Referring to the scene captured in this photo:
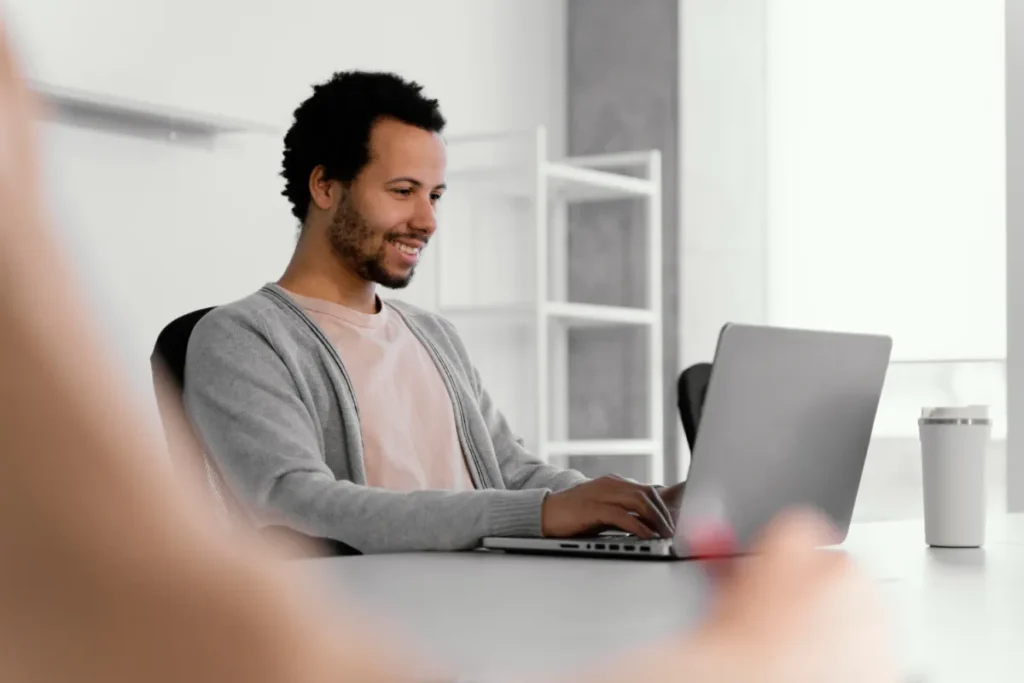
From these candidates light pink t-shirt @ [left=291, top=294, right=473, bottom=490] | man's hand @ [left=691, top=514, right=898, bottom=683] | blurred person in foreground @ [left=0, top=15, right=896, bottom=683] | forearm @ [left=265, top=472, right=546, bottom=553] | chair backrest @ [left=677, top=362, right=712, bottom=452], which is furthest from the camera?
chair backrest @ [left=677, top=362, right=712, bottom=452]

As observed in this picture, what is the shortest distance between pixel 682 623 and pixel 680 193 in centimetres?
372

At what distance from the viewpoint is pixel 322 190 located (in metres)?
1.83

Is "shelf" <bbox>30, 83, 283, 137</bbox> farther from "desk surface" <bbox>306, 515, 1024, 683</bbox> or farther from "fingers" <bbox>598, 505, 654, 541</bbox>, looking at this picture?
"desk surface" <bbox>306, 515, 1024, 683</bbox>

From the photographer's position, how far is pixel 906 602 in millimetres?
866

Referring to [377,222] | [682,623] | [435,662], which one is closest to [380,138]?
[377,222]

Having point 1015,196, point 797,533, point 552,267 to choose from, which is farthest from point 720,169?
point 797,533

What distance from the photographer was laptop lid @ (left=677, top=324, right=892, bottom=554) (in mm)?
1124

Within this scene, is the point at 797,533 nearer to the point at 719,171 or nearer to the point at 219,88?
the point at 219,88

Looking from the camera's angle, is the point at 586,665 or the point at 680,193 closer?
the point at 586,665

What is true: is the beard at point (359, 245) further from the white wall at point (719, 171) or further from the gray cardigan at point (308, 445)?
the white wall at point (719, 171)

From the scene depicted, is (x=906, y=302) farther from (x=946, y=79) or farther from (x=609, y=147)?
(x=609, y=147)

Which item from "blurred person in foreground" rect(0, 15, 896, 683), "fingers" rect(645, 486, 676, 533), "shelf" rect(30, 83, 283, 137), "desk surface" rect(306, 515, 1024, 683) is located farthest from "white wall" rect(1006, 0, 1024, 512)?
"blurred person in foreground" rect(0, 15, 896, 683)

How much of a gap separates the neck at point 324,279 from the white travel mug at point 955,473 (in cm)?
78

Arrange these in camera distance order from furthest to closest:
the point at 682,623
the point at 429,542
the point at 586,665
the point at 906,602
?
the point at 429,542, the point at 906,602, the point at 682,623, the point at 586,665
